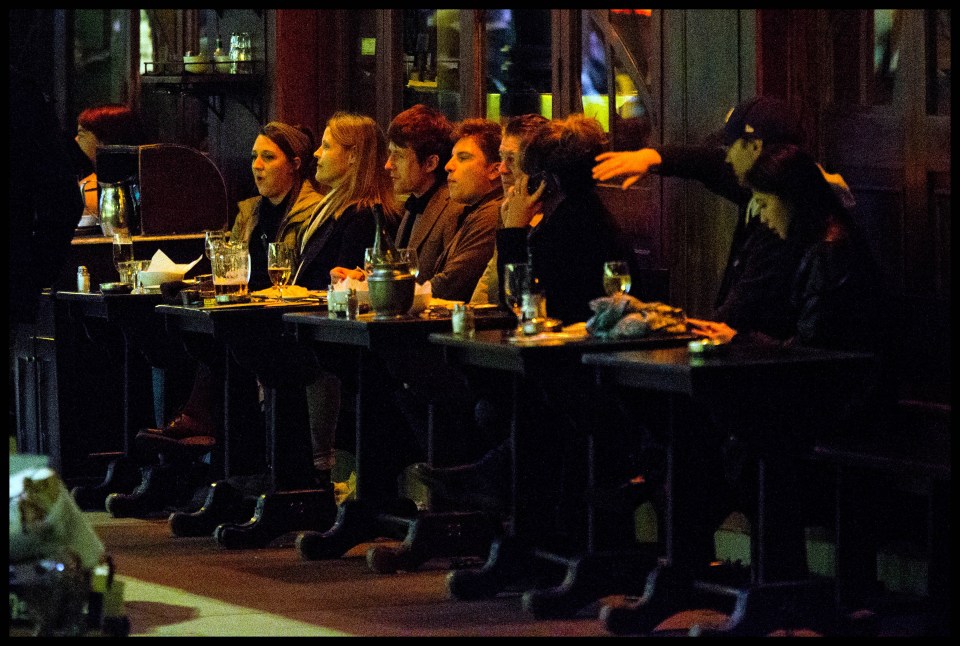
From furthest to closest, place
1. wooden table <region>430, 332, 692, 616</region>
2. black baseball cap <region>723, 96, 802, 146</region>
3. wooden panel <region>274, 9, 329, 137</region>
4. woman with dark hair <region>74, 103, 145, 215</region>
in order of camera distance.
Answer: woman with dark hair <region>74, 103, 145, 215</region> < wooden panel <region>274, 9, 329, 137</region> < black baseball cap <region>723, 96, 802, 146</region> < wooden table <region>430, 332, 692, 616</region>

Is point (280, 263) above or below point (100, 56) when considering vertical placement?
below

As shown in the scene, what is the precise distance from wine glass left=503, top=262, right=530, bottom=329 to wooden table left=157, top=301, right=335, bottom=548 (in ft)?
3.71

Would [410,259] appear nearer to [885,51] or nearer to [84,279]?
[885,51]

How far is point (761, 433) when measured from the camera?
4871mm

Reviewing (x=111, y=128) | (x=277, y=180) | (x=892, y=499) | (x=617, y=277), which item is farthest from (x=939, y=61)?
(x=111, y=128)

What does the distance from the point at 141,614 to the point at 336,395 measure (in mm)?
1658

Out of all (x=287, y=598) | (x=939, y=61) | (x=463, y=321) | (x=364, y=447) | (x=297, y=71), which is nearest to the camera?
(x=463, y=321)

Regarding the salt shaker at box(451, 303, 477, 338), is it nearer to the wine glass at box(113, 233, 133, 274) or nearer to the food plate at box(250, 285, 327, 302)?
the food plate at box(250, 285, 327, 302)

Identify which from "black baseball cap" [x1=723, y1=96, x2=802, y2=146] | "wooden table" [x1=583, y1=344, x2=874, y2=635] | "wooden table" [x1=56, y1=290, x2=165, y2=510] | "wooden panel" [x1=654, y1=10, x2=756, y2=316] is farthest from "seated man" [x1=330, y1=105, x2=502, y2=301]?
"wooden table" [x1=583, y1=344, x2=874, y2=635]

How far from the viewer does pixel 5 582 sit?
4809mm

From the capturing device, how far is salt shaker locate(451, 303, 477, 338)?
5.49 metres

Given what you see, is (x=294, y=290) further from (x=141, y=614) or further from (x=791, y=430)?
(x=791, y=430)

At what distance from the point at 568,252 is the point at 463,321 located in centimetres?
50

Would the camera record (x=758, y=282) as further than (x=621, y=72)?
No
